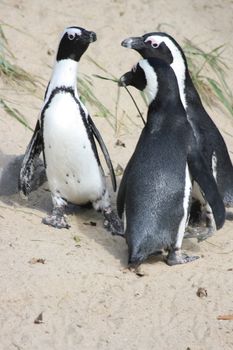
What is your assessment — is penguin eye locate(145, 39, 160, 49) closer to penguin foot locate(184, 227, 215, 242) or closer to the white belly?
the white belly

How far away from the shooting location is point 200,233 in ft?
16.8

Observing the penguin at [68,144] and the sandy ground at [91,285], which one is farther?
the penguin at [68,144]

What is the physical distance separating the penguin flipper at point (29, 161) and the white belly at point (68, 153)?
14cm

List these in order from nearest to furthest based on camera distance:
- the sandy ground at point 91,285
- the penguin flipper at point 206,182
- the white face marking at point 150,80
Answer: the sandy ground at point 91,285 < the penguin flipper at point 206,182 < the white face marking at point 150,80

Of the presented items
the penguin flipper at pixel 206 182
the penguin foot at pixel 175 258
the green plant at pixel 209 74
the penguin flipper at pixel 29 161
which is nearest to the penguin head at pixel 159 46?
the penguin flipper at pixel 29 161

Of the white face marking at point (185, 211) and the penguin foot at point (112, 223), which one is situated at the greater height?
the white face marking at point (185, 211)

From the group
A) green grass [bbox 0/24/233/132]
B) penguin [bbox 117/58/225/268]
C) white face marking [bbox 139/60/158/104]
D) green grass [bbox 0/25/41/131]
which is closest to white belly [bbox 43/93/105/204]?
penguin [bbox 117/58/225/268]

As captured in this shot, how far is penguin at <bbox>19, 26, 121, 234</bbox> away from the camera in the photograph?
5.20 m

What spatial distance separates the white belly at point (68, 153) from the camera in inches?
204

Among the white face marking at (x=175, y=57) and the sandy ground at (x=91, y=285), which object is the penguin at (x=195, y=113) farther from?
the sandy ground at (x=91, y=285)

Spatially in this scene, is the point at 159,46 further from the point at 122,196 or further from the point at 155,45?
the point at 122,196

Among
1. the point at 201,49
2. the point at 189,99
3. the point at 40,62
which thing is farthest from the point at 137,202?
the point at 201,49

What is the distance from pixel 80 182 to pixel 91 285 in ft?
3.42

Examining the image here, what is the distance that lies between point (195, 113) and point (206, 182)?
0.72 metres
